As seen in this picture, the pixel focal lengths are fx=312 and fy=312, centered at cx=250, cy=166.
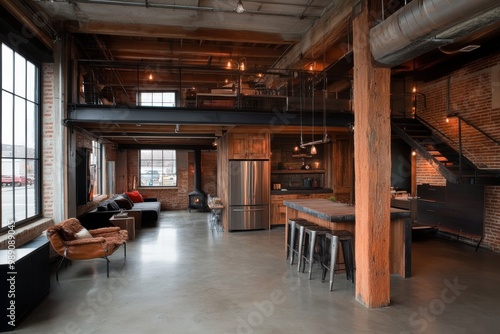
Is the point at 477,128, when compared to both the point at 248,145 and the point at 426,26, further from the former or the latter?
the point at 248,145

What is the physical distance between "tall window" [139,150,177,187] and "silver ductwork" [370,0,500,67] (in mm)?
10570

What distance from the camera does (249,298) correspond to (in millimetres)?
4059

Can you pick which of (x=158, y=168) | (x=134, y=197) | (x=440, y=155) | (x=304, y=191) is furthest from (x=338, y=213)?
(x=158, y=168)

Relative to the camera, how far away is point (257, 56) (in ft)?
28.4

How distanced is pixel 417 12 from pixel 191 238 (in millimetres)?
6458

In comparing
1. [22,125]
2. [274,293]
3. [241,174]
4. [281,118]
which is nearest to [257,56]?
[281,118]

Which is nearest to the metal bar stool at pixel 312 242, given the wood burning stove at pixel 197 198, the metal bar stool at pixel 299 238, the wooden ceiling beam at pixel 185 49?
the metal bar stool at pixel 299 238

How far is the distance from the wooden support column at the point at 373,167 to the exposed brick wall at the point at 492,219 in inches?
161

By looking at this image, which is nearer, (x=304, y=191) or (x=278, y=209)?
(x=278, y=209)

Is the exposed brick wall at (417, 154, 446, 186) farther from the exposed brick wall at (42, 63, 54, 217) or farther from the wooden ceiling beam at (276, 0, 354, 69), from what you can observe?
the exposed brick wall at (42, 63, 54, 217)

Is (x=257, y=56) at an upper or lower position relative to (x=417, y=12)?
upper

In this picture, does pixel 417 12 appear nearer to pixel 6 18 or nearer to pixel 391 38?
pixel 391 38

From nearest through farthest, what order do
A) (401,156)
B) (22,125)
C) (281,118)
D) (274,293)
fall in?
(274,293) → (22,125) → (281,118) → (401,156)

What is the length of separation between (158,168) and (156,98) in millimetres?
2837
